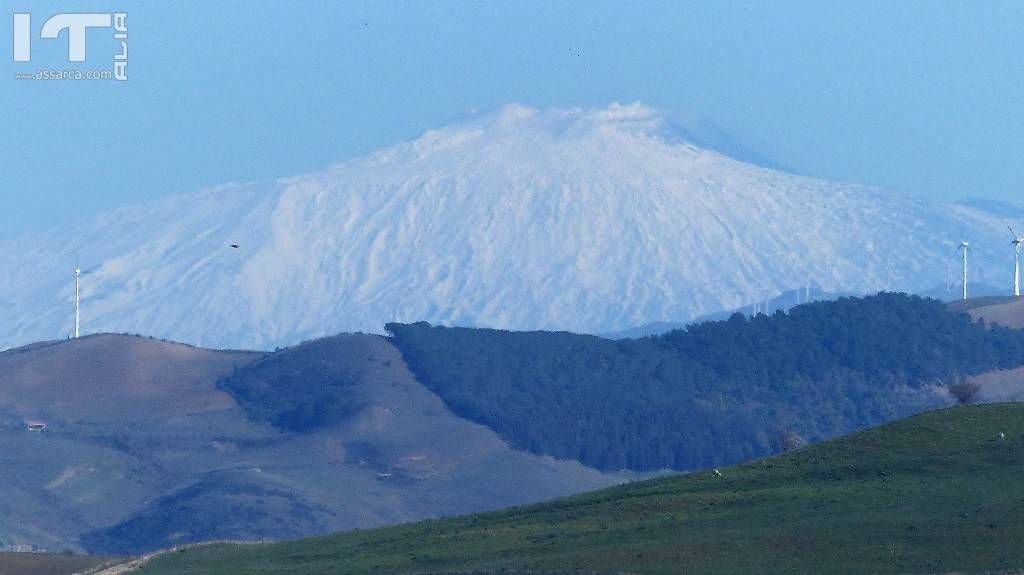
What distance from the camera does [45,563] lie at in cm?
9406

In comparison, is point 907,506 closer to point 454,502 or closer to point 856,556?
point 856,556

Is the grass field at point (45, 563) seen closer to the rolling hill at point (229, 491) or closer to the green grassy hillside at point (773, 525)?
the green grassy hillside at point (773, 525)

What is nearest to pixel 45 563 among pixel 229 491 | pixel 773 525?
pixel 773 525

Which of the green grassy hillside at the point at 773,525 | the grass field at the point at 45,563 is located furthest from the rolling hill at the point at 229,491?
the green grassy hillside at the point at 773,525

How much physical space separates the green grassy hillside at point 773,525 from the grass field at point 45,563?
5.38 meters

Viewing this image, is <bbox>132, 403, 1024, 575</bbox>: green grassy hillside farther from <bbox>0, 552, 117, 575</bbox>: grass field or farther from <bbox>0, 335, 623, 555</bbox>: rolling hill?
<bbox>0, 335, 623, 555</bbox>: rolling hill

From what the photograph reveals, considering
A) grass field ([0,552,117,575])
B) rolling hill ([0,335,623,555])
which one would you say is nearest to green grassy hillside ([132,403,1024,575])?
grass field ([0,552,117,575])

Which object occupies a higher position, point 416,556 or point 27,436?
point 27,436

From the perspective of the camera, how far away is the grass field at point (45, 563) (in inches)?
3597

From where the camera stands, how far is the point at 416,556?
77312 mm

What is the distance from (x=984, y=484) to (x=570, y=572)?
19.5 metres

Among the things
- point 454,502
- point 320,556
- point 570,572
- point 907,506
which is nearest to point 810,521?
point 907,506

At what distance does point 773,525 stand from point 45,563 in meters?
35.1

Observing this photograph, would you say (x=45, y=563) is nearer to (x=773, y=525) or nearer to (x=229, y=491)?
(x=773, y=525)
